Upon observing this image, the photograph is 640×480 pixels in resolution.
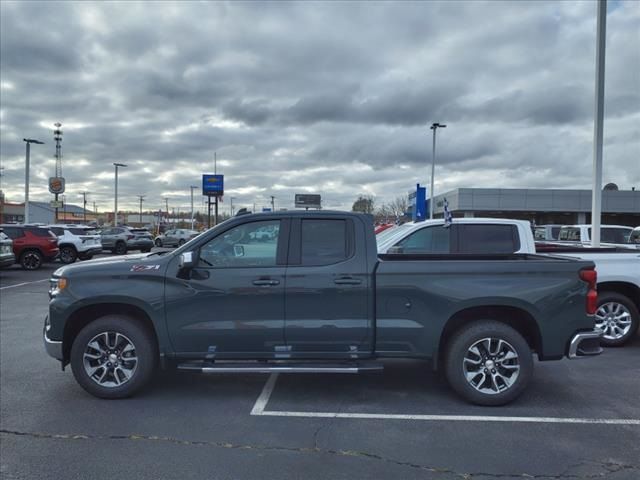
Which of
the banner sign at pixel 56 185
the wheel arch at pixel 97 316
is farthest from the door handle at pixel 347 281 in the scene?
the banner sign at pixel 56 185

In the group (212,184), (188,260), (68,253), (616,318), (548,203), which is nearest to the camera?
(188,260)

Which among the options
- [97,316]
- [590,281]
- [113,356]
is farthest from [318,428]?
[590,281]

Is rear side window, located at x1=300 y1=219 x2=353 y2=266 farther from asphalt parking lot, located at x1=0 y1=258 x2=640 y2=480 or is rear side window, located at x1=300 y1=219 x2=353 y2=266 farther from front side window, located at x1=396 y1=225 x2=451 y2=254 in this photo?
front side window, located at x1=396 y1=225 x2=451 y2=254

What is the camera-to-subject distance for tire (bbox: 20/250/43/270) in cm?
1884

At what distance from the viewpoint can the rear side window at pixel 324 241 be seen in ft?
16.4

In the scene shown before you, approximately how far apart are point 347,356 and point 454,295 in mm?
1210

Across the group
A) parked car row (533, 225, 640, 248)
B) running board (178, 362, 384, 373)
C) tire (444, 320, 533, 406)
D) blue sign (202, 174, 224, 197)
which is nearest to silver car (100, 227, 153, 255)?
blue sign (202, 174, 224, 197)

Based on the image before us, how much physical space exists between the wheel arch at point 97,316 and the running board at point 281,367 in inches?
21.6

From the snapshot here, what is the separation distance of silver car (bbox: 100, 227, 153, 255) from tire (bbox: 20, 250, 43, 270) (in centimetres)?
1036

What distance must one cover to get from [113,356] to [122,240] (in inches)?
1059

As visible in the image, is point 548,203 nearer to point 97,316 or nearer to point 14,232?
point 14,232

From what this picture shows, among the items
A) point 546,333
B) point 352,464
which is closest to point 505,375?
point 546,333

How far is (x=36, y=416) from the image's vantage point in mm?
4621

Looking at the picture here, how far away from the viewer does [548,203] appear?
4656 centimetres
